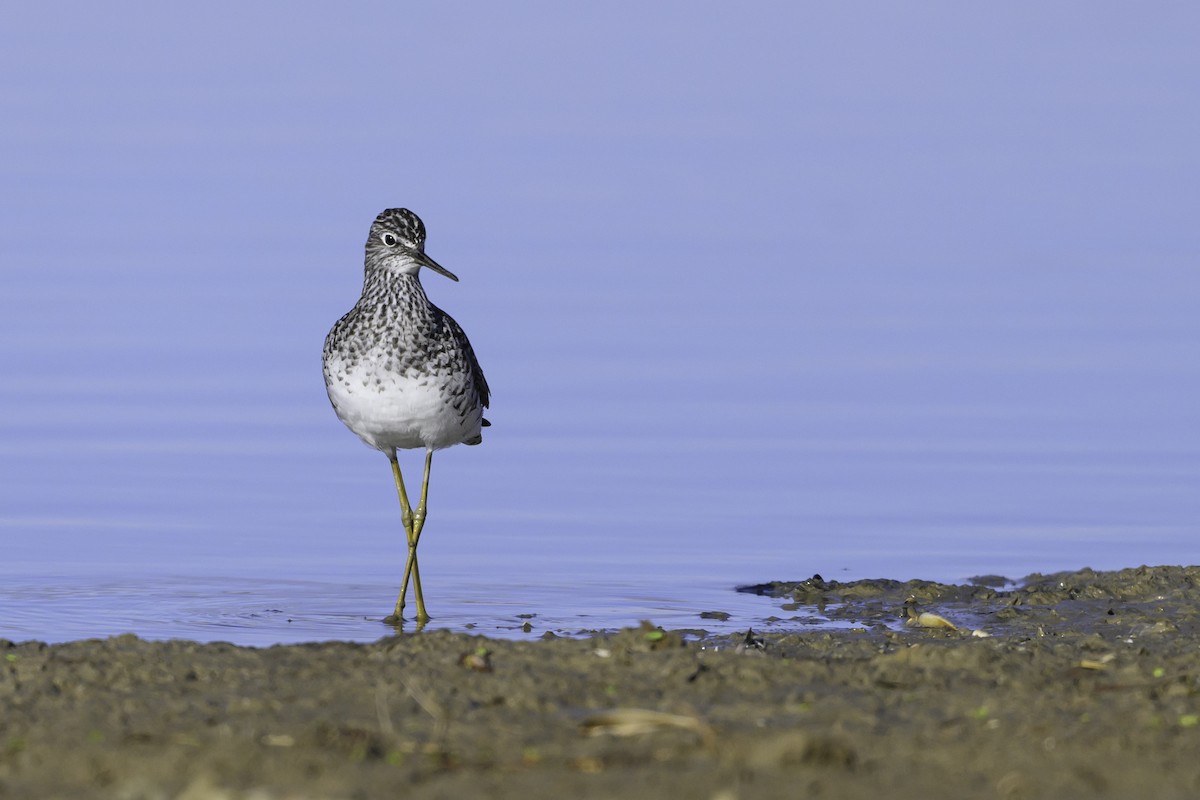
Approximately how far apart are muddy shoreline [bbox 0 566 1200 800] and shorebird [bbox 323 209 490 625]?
3.01 metres

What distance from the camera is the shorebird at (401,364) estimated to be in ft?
37.8

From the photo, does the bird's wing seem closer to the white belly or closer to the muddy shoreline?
the white belly

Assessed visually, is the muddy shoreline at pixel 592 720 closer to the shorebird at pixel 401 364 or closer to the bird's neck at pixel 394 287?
the shorebird at pixel 401 364

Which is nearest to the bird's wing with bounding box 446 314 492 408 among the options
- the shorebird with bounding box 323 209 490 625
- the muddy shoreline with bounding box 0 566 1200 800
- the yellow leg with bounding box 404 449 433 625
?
the shorebird with bounding box 323 209 490 625

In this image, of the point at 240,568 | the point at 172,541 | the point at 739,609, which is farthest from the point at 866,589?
the point at 172,541

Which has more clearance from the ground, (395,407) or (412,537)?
(395,407)

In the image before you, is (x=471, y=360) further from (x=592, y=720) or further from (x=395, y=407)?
(x=592, y=720)

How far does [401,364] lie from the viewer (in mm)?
11500

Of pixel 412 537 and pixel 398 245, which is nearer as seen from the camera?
pixel 398 245

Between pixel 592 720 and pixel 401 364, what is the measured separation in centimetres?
506

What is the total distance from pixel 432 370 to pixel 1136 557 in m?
6.32

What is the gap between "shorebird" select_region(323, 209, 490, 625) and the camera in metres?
11.5

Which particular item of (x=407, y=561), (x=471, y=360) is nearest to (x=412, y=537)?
(x=407, y=561)

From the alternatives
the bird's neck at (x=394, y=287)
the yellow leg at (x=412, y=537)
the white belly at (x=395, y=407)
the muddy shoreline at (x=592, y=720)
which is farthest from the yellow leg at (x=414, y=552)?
the muddy shoreline at (x=592, y=720)
